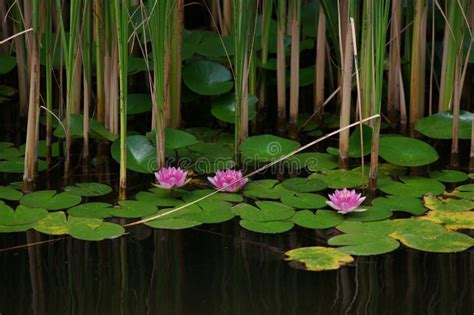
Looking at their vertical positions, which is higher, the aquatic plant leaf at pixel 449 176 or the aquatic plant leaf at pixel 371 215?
the aquatic plant leaf at pixel 449 176

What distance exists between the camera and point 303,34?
376cm

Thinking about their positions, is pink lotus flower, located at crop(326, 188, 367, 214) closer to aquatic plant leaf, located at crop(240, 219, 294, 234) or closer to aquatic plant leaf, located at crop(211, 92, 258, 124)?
aquatic plant leaf, located at crop(240, 219, 294, 234)

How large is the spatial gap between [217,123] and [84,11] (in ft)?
2.68

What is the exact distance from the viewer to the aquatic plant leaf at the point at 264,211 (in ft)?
8.29

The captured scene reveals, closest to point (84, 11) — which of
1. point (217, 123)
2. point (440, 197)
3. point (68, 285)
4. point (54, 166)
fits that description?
point (54, 166)

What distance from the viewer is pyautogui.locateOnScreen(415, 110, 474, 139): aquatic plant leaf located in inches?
121

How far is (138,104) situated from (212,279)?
1294 mm

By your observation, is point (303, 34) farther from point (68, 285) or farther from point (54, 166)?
point (68, 285)

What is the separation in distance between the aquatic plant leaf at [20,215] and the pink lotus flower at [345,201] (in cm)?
85

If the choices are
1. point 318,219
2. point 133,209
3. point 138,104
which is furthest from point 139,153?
point 318,219

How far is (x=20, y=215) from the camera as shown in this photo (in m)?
2.51

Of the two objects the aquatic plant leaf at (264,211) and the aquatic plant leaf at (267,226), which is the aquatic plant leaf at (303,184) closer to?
the aquatic plant leaf at (264,211)

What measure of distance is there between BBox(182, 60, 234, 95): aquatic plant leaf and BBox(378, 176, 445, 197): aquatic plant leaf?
794 millimetres

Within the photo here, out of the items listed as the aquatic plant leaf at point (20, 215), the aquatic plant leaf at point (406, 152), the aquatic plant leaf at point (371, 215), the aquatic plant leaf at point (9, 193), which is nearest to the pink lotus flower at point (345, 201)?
the aquatic plant leaf at point (371, 215)
